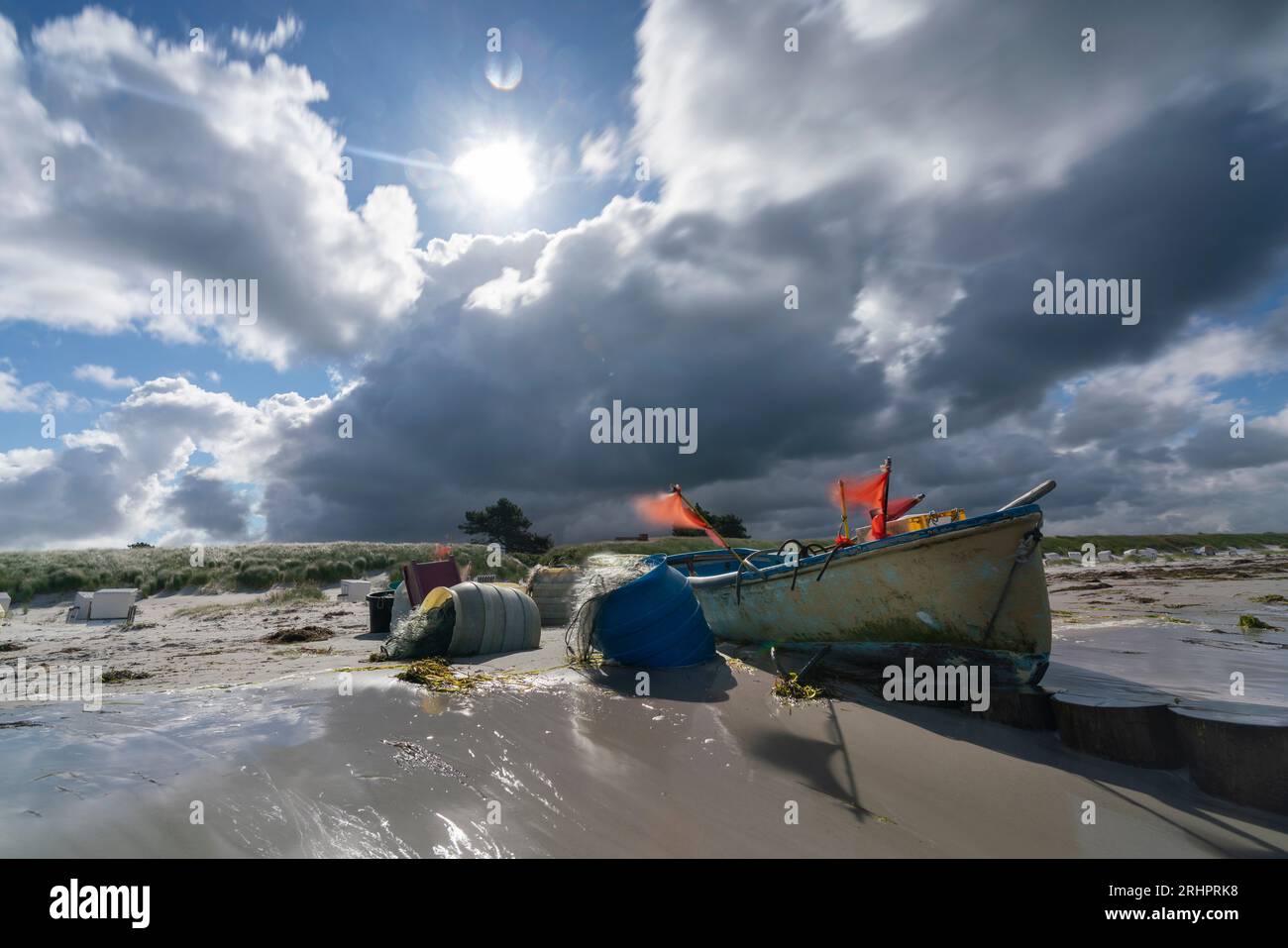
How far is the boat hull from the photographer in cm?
677

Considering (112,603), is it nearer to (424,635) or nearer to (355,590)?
(355,590)

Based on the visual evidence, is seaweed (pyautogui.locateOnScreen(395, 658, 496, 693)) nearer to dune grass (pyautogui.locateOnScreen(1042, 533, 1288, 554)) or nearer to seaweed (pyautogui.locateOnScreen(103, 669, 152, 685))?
seaweed (pyautogui.locateOnScreen(103, 669, 152, 685))

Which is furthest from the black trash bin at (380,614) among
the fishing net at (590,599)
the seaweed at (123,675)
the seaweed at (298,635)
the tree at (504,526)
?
the tree at (504,526)

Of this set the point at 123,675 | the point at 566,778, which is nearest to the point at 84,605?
the point at 123,675

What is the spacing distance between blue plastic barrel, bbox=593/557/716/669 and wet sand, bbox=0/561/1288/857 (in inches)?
12.2

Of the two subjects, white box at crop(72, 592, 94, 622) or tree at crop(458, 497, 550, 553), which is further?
tree at crop(458, 497, 550, 553)

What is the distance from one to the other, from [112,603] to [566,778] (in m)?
19.4

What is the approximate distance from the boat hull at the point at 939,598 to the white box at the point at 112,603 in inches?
767

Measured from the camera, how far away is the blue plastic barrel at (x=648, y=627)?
807cm

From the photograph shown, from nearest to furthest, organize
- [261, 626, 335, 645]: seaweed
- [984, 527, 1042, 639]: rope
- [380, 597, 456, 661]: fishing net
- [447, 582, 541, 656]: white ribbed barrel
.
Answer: [984, 527, 1042, 639]: rope → [380, 597, 456, 661]: fishing net → [447, 582, 541, 656]: white ribbed barrel → [261, 626, 335, 645]: seaweed

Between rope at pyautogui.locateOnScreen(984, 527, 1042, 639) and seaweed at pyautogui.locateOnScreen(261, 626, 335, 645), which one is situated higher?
rope at pyautogui.locateOnScreen(984, 527, 1042, 639)

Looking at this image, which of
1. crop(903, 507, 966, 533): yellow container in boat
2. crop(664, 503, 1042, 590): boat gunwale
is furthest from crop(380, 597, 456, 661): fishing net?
crop(903, 507, 966, 533): yellow container in boat

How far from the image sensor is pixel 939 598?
713 centimetres

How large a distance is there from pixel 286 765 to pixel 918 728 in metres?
6.07
